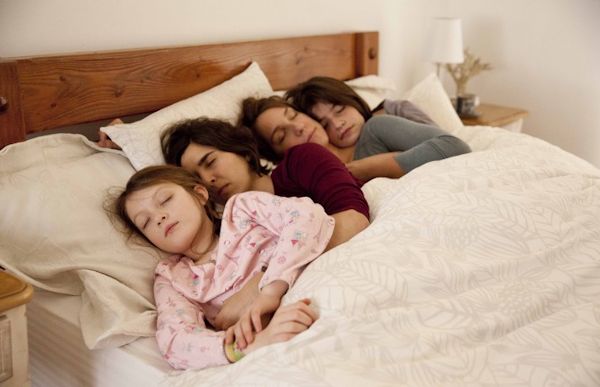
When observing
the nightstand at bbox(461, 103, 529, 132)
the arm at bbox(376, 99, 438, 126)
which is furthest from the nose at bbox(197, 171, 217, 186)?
the nightstand at bbox(461, 103, 529, 132)

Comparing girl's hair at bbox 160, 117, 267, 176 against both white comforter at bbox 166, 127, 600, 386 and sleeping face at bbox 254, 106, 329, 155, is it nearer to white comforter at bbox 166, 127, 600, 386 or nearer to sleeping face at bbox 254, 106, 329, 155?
sleeping face at bbox 254, 106, 329, 155

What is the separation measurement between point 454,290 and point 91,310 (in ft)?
2.30

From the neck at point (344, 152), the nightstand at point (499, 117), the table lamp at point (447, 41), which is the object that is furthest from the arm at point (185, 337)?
the table lamp at point (447, 41)

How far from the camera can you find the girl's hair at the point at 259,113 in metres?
1.73

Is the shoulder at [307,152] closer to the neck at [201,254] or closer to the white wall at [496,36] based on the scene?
the neck at [201,254]

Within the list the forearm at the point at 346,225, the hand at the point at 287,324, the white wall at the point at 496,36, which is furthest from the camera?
the white wall at the point at 496,36

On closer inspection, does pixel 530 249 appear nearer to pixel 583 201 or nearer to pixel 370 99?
pixel 583 201

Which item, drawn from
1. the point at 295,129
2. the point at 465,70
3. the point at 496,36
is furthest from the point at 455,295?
the point at 496,36

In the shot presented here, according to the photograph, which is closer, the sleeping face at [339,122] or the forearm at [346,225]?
the forearm at [346,225]

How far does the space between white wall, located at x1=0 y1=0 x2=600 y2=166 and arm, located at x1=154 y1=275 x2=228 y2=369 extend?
39.0 inches

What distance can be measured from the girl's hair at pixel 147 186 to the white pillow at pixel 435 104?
1.09 m

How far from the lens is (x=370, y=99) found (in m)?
2.23

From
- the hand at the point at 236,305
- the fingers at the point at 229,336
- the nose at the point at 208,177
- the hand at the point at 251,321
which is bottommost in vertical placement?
the hand at the point at 236,305

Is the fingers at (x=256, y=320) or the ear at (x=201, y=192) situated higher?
the ear at (x=201, y=192)
